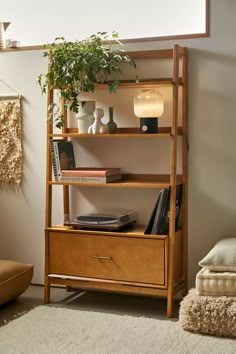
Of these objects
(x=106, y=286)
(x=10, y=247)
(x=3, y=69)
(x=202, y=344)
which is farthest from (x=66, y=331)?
(x=3, y=69)

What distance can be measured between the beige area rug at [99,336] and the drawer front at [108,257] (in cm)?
25

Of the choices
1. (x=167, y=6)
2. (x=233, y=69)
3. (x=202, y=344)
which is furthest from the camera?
(x=167, y=6)

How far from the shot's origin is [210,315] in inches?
115

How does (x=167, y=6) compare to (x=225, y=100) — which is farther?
(x=167, y=6)

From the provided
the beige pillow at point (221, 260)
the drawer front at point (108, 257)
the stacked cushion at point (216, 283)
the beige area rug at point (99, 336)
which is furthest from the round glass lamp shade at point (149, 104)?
the beige area rug at point (99, 336)

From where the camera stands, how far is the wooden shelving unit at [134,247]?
3316 millimetres

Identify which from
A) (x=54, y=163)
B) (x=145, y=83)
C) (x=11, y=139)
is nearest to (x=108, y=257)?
(x=54, y=163)

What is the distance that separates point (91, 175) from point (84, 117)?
38cm

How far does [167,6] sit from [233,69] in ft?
2.14

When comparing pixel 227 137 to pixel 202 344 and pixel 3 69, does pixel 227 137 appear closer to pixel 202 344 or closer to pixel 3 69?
pixel 202 344

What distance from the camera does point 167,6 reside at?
12.2 feet

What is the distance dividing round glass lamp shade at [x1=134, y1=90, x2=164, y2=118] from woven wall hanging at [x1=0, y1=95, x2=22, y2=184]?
3.28 ft

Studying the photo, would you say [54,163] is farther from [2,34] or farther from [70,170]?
[2,34]

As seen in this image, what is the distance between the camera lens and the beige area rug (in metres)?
2.81
